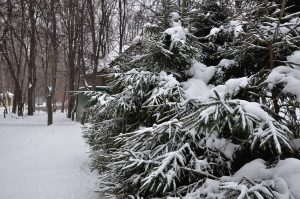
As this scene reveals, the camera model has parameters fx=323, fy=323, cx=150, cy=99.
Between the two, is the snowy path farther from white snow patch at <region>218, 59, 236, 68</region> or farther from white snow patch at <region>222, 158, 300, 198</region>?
white snow patch at <region>222, 158, 300, 198</region>

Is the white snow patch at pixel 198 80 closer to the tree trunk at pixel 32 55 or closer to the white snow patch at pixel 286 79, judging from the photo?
the white snow patch at pixel 286 79

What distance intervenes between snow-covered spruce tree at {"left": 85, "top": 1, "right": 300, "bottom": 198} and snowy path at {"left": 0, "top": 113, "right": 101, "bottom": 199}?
244 cm

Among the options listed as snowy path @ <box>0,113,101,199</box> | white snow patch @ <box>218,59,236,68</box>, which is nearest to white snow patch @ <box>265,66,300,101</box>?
white snow patch @ <box>218,59,236,68</box>

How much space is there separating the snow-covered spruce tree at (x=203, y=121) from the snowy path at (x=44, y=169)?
2437 mm

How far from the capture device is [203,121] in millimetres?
2691

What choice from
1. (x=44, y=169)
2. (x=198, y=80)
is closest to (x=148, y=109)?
(x=198, y=80)

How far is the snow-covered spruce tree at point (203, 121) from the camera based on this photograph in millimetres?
2615

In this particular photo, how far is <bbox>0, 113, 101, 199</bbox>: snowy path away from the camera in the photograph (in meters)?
6.52

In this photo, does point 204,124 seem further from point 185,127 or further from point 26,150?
point 26,150

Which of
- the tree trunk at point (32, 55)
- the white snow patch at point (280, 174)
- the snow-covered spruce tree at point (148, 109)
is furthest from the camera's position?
the tree trunk at point (32, 55)

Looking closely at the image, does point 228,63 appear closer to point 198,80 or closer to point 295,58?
point 198,80

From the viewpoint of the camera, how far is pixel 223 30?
4.77 meters

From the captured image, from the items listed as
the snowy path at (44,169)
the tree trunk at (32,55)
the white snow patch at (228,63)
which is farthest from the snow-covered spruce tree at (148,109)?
the tree trunk at (32,55)

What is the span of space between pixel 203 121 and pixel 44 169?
6.83 m
